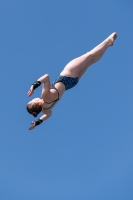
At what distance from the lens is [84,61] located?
1016 cm

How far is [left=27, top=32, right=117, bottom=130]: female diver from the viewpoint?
30.2ft

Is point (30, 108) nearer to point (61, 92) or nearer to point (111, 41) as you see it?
point (61, 92)

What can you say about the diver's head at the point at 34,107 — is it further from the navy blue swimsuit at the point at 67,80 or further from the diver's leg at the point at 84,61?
the diver's leg at the point at 84,61

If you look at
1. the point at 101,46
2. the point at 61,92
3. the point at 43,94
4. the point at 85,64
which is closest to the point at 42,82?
the point at 43,94

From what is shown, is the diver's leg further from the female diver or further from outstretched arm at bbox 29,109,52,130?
outstretched arm at bbox 29,109,52,130

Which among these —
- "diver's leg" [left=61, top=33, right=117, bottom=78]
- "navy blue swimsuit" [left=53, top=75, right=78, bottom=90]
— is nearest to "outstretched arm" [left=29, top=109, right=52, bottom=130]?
"navy blue swimsuit" [left=53, top=75, right=78, bottom=90]

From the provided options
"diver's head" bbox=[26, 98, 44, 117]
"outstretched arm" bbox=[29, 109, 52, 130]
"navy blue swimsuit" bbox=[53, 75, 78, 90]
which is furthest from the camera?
"outstretched arm" bbox=[29, 109, 52, 130]

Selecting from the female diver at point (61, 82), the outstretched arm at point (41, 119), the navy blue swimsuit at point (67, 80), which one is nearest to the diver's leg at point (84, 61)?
the female diver at point (61, 82)

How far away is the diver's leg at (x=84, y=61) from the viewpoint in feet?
33.1

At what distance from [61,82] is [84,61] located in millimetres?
932

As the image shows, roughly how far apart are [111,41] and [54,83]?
2.20m

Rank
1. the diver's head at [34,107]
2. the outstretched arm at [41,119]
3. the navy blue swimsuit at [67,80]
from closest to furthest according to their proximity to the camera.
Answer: the diver's head at [34,107]
the navy blue swimsuit at [67,80]
the outstretched arm at [41,119]

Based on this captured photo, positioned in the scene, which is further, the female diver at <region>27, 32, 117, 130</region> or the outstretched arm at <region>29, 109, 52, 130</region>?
the outstretched arm at <region>29, 109, 52, 130</region>

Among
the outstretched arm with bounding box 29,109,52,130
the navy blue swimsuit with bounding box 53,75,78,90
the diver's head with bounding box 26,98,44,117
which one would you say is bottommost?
the diver's head with bounding box 26,98,44,117
